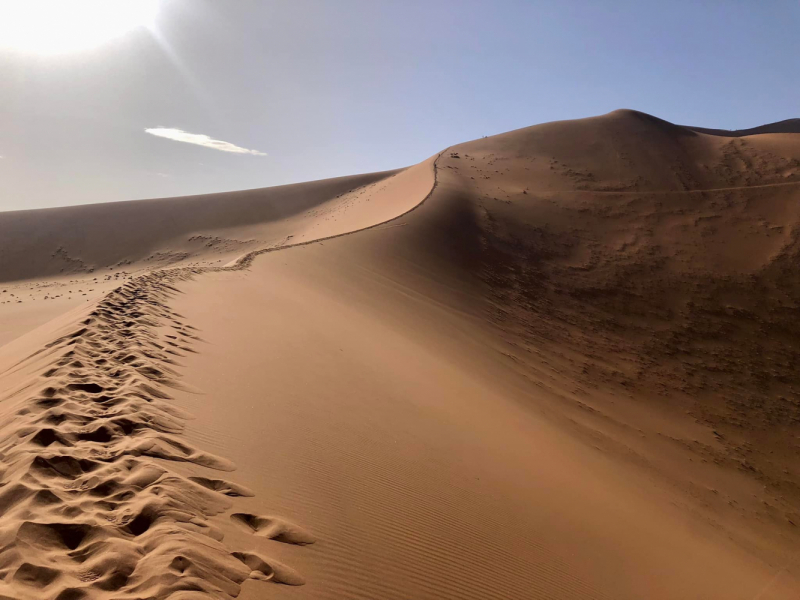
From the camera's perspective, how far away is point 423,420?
571 cm

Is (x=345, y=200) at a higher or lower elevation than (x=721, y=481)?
higher

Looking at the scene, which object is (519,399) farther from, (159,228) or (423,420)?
(159,228)

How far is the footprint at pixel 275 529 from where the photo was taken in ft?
9.41

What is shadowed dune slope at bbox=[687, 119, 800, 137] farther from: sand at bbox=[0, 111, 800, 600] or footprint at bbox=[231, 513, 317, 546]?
footprint at bbox=[231, 513, 317, 546]

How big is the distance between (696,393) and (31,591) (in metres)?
12.8

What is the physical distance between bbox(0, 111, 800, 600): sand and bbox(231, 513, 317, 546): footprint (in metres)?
0.03

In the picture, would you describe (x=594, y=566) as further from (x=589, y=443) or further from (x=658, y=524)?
(x=589, y=443)

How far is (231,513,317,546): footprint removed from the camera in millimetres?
2869

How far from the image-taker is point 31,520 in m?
2.42

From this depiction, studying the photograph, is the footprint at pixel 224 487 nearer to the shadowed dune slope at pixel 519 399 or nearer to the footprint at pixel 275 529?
the shadowed dune slope at pixel 519 399

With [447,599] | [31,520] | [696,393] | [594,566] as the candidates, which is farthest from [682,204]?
[31,520]

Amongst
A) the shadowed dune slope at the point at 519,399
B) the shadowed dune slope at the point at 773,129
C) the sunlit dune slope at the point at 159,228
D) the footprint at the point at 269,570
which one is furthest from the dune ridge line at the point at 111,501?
the shadowed dune slope at the point at 773,129

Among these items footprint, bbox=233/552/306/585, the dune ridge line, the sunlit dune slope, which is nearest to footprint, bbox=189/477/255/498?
the dune ridge line

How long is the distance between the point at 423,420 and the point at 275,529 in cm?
296
